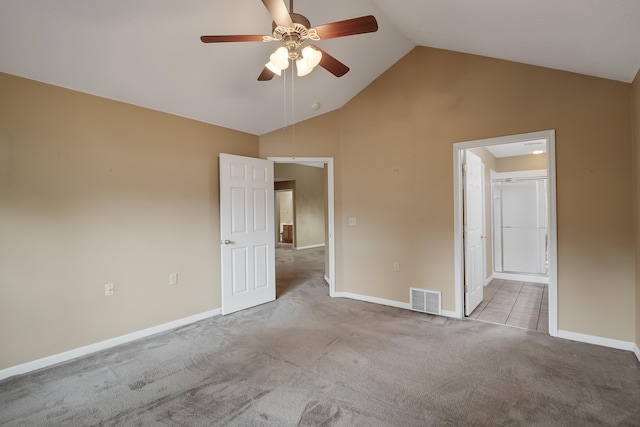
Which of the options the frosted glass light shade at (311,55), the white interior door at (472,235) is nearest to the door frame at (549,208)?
the white interior door at (472,235)

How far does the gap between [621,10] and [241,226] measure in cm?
382

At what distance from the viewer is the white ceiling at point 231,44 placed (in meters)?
2.05

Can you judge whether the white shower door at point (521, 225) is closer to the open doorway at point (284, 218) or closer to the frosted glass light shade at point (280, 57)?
the frosted glass light shade at point (280, 57)

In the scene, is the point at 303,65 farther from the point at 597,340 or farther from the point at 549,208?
the point at 597,340

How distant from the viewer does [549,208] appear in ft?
9.61

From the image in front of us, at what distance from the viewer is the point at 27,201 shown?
2.42m

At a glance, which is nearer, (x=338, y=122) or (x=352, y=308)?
(x=352, y=308)

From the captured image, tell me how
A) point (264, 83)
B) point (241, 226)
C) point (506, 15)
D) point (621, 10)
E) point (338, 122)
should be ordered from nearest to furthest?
point (621, 10)
point (506, 15)
point (264, 83)
point (241, 226)
point (338, 122)

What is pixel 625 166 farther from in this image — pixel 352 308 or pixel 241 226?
pixel 241 226

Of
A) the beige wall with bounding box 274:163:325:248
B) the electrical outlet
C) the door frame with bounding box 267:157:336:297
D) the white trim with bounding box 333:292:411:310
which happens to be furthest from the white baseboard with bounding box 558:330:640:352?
the beige wall with bounding box 274:163:325:248

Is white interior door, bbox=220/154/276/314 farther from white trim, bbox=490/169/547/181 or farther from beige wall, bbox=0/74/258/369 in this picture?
white trim, bbox=490/169/547/181

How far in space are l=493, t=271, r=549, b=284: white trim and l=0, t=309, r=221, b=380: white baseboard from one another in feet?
17.0

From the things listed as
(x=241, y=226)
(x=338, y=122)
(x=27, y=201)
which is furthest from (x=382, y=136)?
(x=27, y=201)

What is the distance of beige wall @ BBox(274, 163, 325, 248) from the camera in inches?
375
